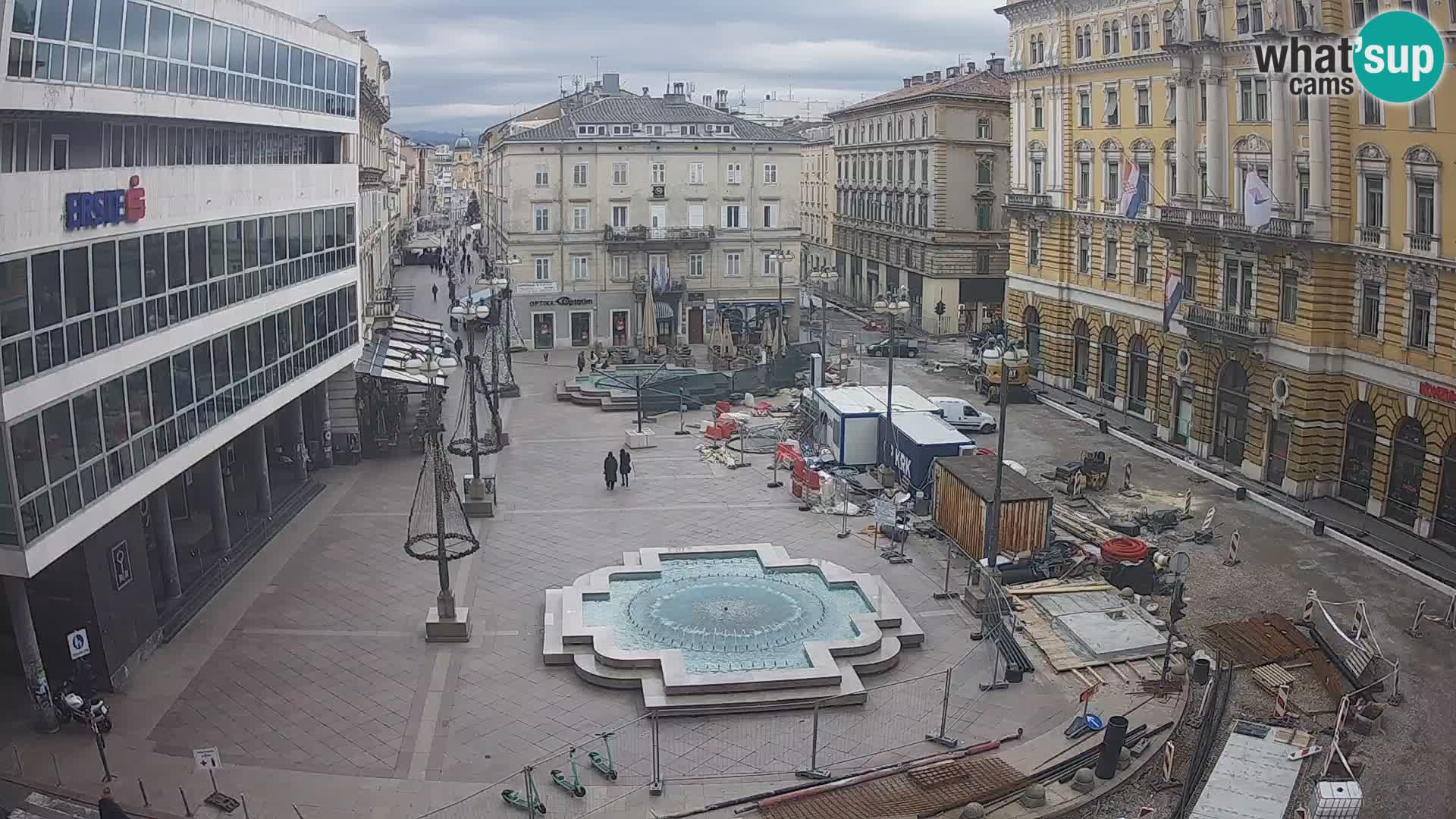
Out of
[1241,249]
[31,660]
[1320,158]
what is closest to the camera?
[31,660]

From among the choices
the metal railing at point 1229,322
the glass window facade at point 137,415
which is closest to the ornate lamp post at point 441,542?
the glass window facade at point 137,415

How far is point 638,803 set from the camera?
62.3 ft

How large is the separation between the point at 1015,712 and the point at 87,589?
15.9 meters

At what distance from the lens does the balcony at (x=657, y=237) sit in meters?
63.8

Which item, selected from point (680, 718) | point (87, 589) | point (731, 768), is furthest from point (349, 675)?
point (731, 768)

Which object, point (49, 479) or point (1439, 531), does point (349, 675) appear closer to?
point (49, 479)

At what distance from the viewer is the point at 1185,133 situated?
140 feet

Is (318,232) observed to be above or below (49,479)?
above

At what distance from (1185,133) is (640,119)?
29.5 m

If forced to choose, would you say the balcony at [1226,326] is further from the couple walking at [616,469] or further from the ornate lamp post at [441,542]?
the ornate lamp post at [441,542]

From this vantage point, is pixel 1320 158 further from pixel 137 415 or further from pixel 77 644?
pixel 77 644

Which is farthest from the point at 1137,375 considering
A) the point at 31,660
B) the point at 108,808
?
the point at 108,808

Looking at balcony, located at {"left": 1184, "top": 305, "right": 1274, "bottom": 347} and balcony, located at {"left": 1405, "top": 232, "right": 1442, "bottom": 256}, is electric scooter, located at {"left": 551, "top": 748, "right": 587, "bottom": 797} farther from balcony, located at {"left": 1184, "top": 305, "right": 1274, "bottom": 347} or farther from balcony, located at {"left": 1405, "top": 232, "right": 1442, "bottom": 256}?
balcony, located at {"left": 1184, "top": 305, "right": 1274, "bottom": 347}

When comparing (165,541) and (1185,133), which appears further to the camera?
(1185,133)
